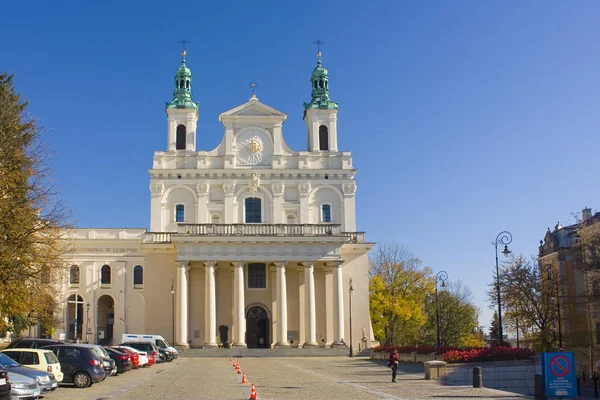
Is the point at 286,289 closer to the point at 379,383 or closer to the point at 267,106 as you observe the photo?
the point at 267,106

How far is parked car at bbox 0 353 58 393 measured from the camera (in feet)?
69.8

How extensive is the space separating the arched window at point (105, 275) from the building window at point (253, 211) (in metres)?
14.1

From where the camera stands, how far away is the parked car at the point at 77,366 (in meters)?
27.0

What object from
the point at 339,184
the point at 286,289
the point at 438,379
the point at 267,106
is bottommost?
the point at 438,379

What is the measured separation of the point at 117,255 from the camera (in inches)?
2662

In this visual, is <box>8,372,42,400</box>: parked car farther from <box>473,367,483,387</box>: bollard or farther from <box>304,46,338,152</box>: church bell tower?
<box>304,46,338,152</box>: church bell tower

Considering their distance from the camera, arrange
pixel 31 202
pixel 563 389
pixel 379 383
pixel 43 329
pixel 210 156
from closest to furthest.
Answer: pixel 563 389 < pixel 379 383 < pixel 31 202 < pixel 43 329 < pixel 210 156

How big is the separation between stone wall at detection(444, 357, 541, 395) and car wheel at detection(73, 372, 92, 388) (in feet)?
47.5

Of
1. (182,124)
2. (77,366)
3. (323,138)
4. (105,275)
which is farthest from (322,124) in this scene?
(77,366)

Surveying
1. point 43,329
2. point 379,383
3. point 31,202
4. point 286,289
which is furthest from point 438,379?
point 43,329

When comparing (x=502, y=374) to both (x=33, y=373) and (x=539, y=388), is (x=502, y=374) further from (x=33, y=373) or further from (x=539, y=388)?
Result: (x=33, y=373)

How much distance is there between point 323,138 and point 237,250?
16.2 metres

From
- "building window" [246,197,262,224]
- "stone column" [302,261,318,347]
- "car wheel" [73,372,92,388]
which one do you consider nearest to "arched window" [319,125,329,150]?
"building window" [246,197,262,224]

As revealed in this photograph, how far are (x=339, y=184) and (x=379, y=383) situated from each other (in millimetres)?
41208
